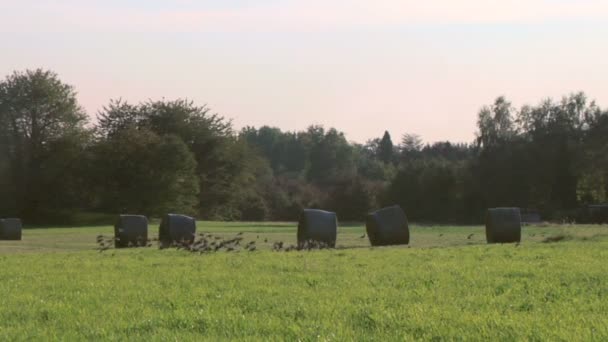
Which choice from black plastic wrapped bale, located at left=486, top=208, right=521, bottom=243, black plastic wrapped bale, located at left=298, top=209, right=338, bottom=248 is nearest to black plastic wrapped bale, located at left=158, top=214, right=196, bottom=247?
black plastic wrapped bale, located at left=298, top=209, right=338, bottom=248

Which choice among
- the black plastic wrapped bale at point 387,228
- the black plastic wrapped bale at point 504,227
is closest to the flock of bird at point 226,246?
the black plastic wrapped bale at point 387,228

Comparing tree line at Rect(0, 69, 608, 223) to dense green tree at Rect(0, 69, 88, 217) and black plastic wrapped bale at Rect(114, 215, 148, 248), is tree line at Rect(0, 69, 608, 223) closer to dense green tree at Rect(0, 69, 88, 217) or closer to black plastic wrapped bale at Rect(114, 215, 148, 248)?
→ dense green tree at Rect(0, 69, 88, 217)

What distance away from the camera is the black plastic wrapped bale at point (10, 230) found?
36.7 meters

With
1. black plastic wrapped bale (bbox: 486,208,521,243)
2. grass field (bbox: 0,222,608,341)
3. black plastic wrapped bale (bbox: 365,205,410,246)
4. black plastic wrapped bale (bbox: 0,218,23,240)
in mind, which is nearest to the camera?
grass field (bbox: 0,222,608,341)

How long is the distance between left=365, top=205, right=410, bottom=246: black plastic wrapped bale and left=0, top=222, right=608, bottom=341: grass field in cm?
992

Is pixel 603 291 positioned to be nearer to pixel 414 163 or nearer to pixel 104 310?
pixel 104 310

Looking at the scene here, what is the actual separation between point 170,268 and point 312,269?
8.96 ft

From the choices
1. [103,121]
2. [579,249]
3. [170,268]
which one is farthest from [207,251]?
[103,121]

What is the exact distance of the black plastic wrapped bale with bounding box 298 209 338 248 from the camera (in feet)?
88.6

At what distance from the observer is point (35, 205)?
236 ft

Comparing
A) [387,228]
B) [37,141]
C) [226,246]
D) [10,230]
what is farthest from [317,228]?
[37,141]

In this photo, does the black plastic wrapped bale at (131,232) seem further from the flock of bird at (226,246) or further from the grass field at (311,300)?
the grass field at (311,300)

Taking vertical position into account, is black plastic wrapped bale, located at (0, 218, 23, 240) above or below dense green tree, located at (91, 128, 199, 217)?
below

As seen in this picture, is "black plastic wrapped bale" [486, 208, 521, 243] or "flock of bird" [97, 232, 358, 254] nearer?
"flock of bird" [97, 232, 358, 254]
